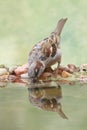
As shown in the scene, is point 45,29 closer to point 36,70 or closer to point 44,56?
point 44,56

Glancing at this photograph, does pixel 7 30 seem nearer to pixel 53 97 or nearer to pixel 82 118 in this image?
pixel 53 97

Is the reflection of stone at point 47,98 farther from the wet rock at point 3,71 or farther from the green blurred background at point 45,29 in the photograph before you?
the green blurred background at point 45,29

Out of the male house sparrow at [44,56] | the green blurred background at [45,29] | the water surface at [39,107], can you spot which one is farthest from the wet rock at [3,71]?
the water surface at [39,107]

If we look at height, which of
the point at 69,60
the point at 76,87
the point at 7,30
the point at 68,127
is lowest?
the point at 68,127

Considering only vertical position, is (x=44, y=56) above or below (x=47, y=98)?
above

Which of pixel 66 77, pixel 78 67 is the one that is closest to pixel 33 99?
pixel 66 77

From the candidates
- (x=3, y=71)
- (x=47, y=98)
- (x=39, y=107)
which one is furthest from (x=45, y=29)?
(x=39, y=107)
